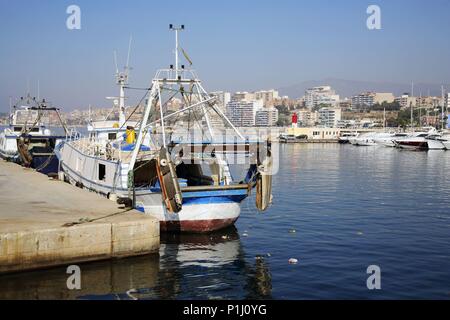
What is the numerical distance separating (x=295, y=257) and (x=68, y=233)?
8333mm

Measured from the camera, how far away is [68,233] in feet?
53.7

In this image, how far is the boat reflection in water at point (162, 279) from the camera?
15.0m

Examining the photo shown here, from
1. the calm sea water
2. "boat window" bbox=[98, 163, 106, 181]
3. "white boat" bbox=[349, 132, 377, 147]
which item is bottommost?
the calm sea water

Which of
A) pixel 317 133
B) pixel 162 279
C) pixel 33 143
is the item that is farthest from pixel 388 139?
pixel 162 279

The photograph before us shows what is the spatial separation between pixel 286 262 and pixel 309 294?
11.7ft

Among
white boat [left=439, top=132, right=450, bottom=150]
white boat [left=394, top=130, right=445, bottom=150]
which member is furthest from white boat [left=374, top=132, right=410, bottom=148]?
white boat [left=439, top=132, right=450, bottom=150]

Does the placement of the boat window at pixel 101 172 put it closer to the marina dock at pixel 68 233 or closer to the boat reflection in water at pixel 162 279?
the marina dock at pixel 68 233

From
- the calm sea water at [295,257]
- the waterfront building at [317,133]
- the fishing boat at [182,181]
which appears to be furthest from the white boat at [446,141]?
the fishing boat at [182,181]

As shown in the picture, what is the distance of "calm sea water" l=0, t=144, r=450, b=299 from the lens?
50.8 ft

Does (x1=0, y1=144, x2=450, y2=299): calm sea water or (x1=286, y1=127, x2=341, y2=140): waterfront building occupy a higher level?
(x1=286, y1=127, x2=341, y2=140): waterfront building

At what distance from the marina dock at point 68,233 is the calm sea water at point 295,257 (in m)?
0.39

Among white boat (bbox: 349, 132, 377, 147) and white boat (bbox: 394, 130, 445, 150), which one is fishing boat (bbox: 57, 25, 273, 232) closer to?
white boat (bbox: 394, 130, 445, 150)

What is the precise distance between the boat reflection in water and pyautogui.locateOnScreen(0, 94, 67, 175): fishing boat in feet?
86.5

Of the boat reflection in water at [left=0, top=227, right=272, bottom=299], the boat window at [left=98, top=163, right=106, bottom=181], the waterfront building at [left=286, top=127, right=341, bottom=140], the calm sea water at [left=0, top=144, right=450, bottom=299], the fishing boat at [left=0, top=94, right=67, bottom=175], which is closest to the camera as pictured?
the boat reflection in water at [left=0, top=227, right=272, bottom=299]
